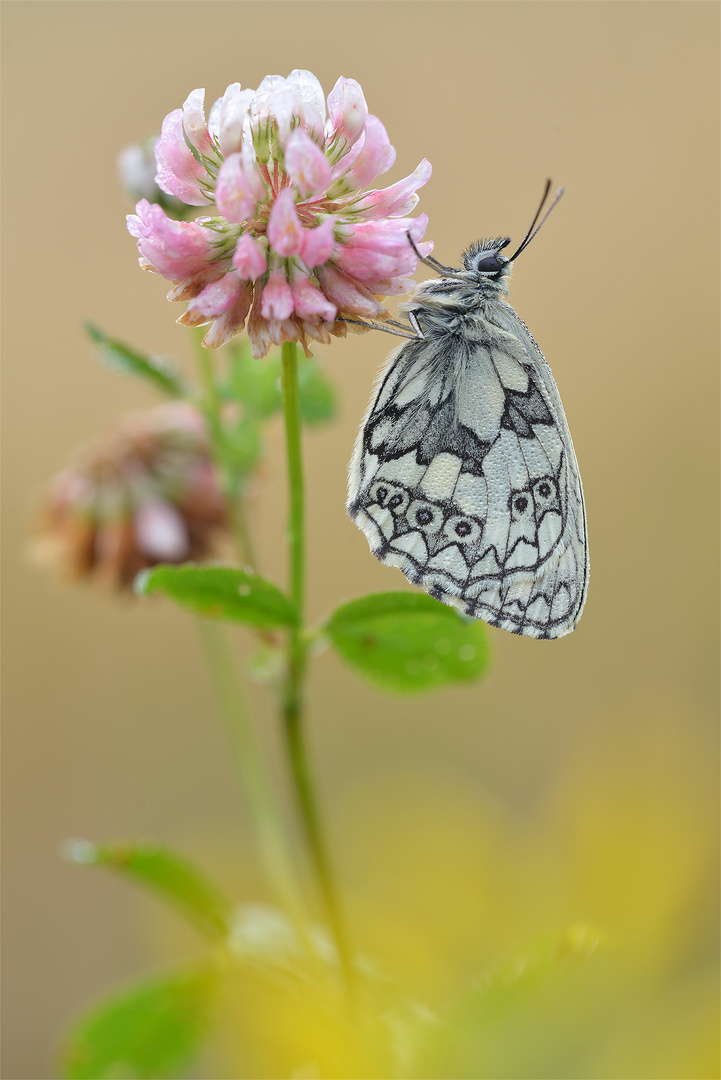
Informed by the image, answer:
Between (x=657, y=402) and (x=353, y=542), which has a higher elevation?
(x=657, y=402)

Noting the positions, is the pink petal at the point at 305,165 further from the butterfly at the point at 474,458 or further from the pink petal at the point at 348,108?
the butterfly at the point at 474,458

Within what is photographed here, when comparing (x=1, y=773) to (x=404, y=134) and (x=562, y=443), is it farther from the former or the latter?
(x=404, y=134)

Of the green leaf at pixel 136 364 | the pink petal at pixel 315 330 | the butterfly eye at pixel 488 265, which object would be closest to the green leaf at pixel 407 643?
the pink petal at pixel 315 330

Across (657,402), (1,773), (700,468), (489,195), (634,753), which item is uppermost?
(489,195)

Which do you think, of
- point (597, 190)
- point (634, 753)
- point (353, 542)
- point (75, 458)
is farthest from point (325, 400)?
point (597, 190)

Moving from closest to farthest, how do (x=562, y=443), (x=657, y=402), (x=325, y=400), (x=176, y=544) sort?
(x=562, y=443) < (x=325, y=400) < (x=176, y=544) < (x=657, y=402)
